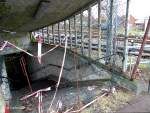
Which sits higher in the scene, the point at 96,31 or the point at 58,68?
the point at 96,31

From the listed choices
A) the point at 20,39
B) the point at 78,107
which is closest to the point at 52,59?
the point at 20,39

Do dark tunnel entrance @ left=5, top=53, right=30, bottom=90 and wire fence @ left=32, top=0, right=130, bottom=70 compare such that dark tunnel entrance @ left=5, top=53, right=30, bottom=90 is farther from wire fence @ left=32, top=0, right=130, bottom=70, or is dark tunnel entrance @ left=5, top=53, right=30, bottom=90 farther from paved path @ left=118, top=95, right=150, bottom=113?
paved path @ left=118, top=95, right=150, bottom=113

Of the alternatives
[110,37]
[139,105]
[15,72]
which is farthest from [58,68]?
[139,105]

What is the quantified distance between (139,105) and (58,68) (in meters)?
5.89

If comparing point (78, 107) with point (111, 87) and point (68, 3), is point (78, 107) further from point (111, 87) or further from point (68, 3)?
point (68, 3)

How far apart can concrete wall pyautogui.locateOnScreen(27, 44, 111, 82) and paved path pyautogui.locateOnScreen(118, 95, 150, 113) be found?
1967 mm

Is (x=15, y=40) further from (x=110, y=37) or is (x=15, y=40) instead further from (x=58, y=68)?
(x=110, y=37)

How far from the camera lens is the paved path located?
6723 millimetres

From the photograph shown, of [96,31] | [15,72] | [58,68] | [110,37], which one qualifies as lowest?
[15,72]

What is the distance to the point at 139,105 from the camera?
702 centimetres

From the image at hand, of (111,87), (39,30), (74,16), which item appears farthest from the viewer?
(39,30)

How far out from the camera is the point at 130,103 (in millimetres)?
7410

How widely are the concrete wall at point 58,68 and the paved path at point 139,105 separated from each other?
1.97 metres

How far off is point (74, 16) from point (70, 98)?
4161mm
